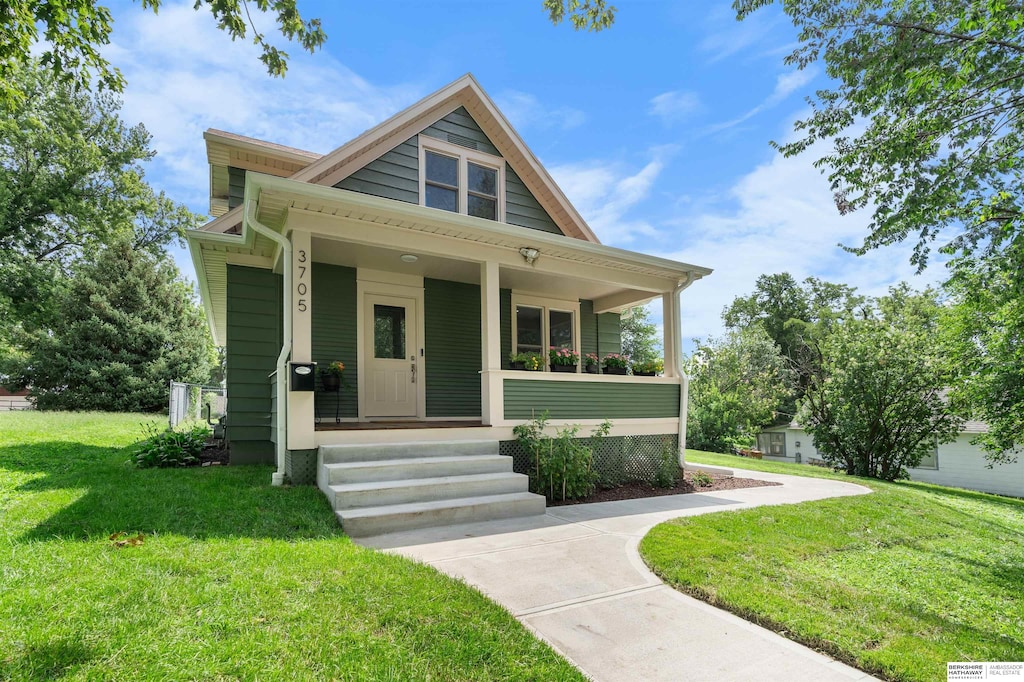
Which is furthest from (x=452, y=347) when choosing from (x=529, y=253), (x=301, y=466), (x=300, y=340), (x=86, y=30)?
(x=86, y=30)

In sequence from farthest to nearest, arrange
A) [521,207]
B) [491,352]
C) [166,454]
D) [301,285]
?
[521,207] < [491,352] < [166,454] < [301,285]

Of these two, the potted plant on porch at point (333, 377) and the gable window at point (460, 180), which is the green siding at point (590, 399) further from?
the gable window at point (460, 180)

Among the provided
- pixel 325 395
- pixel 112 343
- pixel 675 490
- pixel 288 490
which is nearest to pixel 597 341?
pixel 675 490

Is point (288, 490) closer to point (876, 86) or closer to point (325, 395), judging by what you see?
point (325, 395)

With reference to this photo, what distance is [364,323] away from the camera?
823 centimetres

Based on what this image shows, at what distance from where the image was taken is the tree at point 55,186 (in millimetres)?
18016

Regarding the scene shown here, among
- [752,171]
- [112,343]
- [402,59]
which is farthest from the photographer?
[112,343]

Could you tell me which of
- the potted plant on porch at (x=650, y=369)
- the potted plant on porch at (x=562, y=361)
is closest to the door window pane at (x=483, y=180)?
the potted plant on porch at (x=562, y=361)

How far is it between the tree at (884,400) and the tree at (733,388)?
6.25 meters

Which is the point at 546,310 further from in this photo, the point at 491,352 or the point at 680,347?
the point at 491,352

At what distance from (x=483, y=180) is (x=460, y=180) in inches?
19.0

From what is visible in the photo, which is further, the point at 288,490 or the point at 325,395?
the point at 325,395

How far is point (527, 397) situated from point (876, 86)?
5404 mm

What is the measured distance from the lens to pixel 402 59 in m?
7.09
